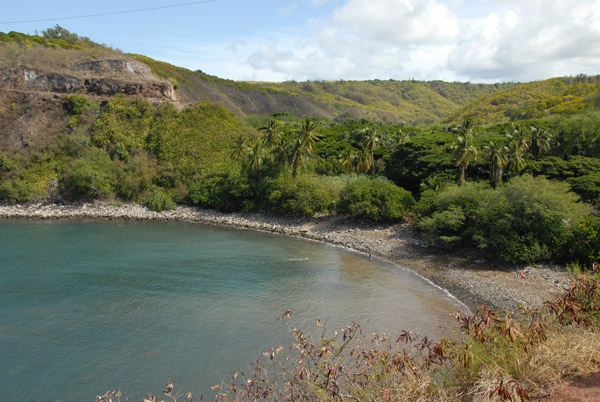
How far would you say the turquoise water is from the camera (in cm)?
1684

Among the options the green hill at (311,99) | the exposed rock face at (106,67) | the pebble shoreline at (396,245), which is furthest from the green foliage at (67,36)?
the pebble shoreline at (396,245)

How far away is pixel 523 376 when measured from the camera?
703 centimetres

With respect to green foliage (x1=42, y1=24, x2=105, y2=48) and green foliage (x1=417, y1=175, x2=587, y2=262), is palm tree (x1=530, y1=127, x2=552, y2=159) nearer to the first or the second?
green foliage (x1=417, y1=175, x2=587, y2=262)

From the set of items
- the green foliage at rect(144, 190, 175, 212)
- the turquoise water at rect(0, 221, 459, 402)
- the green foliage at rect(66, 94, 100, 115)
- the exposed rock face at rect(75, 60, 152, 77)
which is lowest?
the turquoise water at rect(0, 221, 459, 402)

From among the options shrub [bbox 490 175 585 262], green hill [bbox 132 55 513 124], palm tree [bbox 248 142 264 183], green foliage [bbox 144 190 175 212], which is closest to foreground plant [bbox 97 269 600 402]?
shrub [bbox 490 175 585 262]

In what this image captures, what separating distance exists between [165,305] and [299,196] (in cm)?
2408

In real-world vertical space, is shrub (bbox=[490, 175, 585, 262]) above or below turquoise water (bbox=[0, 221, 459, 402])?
above

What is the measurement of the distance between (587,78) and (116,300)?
437 feet

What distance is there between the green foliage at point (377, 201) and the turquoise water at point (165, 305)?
6.11m

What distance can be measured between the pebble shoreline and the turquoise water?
215 centimetres

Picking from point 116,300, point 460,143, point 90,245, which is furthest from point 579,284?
point 90,245

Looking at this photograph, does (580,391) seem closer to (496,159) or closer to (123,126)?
(496,159)

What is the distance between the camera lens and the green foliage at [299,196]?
4528cm

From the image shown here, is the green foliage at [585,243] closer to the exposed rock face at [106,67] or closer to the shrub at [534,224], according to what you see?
the shrub at [534,224]
